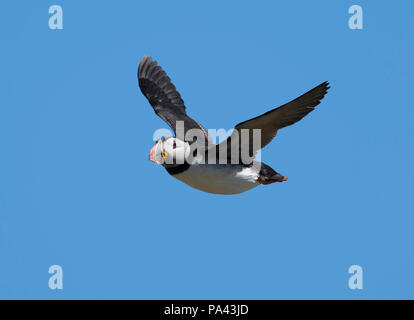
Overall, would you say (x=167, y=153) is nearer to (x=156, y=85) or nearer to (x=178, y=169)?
(x=178, y=169)

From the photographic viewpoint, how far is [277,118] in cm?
823

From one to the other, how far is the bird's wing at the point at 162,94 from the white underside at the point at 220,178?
5.35 ft

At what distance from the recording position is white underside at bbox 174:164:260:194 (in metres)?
9.10

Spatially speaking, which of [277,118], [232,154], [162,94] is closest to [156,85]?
[162,94]

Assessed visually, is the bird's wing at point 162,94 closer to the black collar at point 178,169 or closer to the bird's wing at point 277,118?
the black collar at point 178,169

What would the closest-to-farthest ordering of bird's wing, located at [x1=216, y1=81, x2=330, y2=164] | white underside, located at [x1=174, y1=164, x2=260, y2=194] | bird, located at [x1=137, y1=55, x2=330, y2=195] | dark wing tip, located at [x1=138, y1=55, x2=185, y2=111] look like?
bird's wing, located at [x1=216, y1=81, x2=330, y2=164] → bird, located at [x1=137, y1=55, x2=330, y2=195] → white underside, located at [x1=174, y1=164, x2=260, y2=194] → dark wing tip, located at [x1=138, y1=55, x2=185, y2=111]

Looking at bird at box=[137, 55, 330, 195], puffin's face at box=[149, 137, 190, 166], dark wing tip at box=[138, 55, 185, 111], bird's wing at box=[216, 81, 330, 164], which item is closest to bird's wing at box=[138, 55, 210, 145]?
dark wing tip at box=[138, 55, 185, 111]

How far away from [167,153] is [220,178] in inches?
31.6

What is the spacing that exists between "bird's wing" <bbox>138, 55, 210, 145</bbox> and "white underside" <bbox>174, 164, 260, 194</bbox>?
1.63m

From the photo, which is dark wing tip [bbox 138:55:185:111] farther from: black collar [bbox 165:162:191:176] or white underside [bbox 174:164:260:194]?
white underside [bbox 174:164:260:194]

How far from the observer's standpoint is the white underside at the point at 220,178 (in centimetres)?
910

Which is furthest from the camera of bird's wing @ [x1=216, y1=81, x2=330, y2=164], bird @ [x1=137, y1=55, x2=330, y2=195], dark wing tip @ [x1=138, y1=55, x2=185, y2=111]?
dark wing tip @ [x1=138, y1=55, x2=185, y2=111]

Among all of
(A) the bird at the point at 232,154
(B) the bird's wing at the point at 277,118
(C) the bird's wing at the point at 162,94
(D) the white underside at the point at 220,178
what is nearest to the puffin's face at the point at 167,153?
(A) the bird at the point at 232,154
